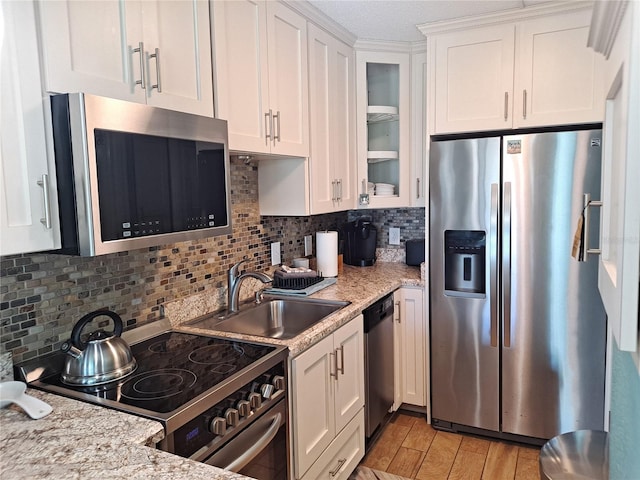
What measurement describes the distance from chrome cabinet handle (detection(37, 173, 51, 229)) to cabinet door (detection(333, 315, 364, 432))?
1239 mm

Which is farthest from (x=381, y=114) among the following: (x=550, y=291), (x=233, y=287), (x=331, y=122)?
(x=233, y=287)

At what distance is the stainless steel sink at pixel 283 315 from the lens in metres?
2.26

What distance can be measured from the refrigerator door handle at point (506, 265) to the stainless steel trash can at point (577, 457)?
0.78 meters

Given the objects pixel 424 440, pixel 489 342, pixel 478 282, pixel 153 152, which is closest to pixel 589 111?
pixel 478 282

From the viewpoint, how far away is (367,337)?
2406 millimetres

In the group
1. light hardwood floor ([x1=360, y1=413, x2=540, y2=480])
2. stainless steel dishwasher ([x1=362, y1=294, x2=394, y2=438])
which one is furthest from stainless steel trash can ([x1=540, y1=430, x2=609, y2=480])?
stainless steel dishwasher ([x1=362, y1=294, x2=394, y2=438])

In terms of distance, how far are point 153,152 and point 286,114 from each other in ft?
3.26

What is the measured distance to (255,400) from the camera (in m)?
1.51

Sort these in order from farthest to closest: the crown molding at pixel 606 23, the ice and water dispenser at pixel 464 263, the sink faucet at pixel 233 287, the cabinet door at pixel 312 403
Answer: the ice and water dispenser at pixel 464 263 → the sink faucet at pixel 233 287 → the cabinet door at pixel 312 403 → the crown molding at pixel 606 23

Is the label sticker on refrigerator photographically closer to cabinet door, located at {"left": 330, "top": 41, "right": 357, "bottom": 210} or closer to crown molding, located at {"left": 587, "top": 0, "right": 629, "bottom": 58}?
cabinet door, located at {"left": 330, "top": 41, "right": 357, "bottom": 210}

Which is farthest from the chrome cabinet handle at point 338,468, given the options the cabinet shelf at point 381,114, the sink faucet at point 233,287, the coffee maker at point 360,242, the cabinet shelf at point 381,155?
the cabinet shelf at point 381,114

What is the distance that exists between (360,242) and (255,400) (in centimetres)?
196

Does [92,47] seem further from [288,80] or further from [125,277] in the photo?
[288,80]

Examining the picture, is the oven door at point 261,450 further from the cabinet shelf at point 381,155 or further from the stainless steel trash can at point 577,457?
the cabinet shelf at point 381,155
